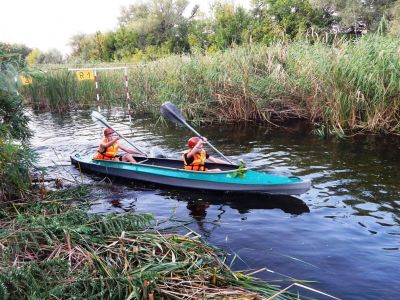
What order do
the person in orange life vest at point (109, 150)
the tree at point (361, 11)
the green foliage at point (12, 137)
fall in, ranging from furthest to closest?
the tree at point (361, 11) → the person in orange life vest at point (109, 150) → the green foliage at point (12, 137)

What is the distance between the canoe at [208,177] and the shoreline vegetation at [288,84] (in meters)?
4.34

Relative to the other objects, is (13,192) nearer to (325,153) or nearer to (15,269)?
(15,269)

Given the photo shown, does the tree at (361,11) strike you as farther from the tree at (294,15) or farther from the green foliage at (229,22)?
the green foliage at (229,22)

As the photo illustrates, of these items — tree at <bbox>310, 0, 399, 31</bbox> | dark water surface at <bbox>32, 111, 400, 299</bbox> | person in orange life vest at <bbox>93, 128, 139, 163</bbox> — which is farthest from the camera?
tree at <bbox>310, 0, 399, 31</bbox>

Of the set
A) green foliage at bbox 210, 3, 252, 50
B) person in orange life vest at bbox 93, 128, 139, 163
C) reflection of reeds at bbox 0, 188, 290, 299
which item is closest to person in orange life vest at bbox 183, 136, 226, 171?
person in orange life vest at bbox 93, 128, 139, 163

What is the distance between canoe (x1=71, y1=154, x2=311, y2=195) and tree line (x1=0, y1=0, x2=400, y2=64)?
6911 millimetres

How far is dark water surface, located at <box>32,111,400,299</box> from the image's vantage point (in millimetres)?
4484

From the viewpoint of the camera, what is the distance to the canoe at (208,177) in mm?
6438

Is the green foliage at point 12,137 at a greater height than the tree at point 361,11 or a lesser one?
lesser

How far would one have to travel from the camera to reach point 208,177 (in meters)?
6.91

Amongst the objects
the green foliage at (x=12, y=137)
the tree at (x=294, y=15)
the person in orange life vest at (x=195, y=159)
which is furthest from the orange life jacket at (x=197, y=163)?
the tree at (x=294, y=15)

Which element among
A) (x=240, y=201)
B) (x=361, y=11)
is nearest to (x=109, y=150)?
(x=240, y=201)

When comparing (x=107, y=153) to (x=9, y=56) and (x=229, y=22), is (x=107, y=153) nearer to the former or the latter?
(x=9, y=56)

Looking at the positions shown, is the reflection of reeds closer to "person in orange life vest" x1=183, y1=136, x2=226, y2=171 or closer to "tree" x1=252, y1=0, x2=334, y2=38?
"person in orange life vest" x1=183, y1=136, x2=226, y2=171
